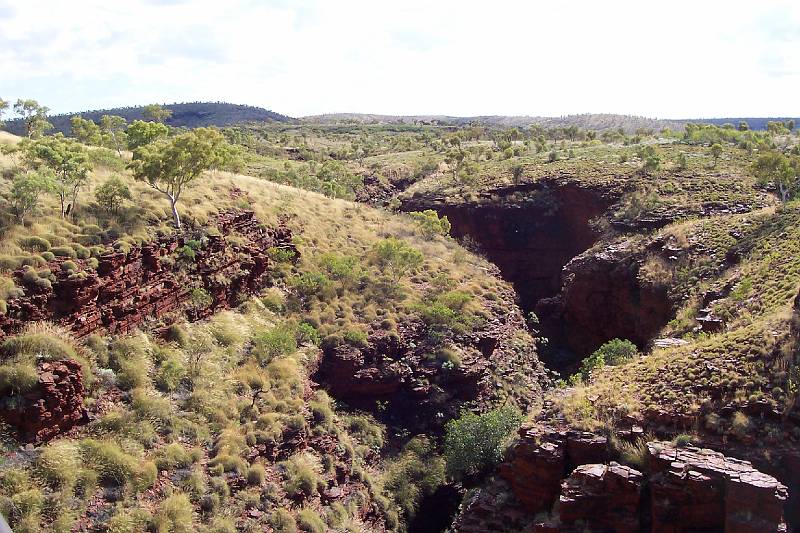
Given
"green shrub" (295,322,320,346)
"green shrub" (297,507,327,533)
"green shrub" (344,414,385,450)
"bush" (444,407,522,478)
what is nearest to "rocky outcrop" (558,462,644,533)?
"bush" (444,407,522,478)

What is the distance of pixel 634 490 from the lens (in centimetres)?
1407

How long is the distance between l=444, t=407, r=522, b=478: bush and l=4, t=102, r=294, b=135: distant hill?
13730 centimetres

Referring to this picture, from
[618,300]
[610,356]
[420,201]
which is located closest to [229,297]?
[610,356]

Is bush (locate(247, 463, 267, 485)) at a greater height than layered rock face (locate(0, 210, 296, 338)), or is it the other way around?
layered rock face (locate(0, 210, 296, 338))

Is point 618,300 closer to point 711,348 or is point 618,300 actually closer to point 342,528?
point 711,348

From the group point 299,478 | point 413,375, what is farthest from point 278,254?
point 299,478

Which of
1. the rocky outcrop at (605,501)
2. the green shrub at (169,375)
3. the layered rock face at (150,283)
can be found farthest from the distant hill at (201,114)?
the rocky outcrop at (605,501)

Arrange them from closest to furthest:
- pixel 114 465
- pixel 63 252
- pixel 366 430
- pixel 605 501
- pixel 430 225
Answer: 1. pixel 605 501
2. pixel 114 465
3. pixel 63 252
4. pixel 366 430
5. pixel 430 225

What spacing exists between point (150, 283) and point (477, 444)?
1300 centimetres

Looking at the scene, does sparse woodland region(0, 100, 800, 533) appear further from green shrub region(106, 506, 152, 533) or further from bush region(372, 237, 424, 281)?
bush region(372, 237, 424, 281)

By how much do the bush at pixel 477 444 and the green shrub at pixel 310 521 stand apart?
5478 mm

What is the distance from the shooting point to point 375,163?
72.6 metres

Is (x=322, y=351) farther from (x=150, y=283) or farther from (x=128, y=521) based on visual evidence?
(x=128, y=521)

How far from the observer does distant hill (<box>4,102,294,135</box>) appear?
150750mm
